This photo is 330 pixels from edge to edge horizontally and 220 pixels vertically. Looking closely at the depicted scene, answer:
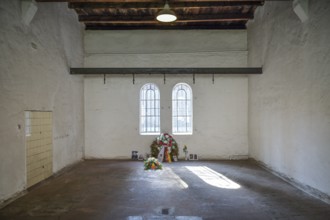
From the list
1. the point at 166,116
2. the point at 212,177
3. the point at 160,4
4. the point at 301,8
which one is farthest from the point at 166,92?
the point at 301,8

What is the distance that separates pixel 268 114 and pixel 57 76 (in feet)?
19.6

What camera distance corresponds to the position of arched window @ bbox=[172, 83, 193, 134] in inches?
361

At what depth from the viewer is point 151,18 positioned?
8273 millimetres

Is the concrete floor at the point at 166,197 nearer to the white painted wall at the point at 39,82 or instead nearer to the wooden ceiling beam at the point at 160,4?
the white painted wall at the point at 39,82

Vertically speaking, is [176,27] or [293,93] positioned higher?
[176,27]

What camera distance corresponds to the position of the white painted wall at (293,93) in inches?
183

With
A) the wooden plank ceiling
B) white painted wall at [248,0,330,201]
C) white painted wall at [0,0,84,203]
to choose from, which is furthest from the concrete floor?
the wooden plank ceiling

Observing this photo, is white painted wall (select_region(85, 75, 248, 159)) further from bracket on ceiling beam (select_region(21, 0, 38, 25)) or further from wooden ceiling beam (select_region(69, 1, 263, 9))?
bracket on ceiling beam (select_region(21, 0, 38, 25))

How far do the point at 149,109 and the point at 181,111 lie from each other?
1174 mm

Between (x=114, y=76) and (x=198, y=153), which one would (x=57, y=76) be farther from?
(x=198, y=153)

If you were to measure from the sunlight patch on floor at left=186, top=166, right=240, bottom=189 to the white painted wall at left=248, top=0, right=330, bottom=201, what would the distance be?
1.42 m

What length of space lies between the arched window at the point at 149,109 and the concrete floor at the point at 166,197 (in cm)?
227

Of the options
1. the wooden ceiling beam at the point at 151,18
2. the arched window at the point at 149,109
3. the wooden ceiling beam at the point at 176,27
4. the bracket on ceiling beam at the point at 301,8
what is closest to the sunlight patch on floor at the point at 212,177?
the arched window at the point at 149,109

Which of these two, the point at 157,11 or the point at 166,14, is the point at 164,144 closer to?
the point at 157,11
